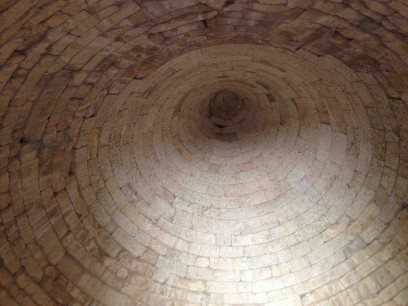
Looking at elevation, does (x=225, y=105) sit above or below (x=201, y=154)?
above

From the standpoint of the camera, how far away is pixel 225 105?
669cm

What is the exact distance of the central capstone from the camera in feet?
21.7

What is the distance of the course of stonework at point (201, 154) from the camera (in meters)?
3.17

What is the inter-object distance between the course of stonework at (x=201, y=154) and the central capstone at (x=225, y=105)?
0.61ft

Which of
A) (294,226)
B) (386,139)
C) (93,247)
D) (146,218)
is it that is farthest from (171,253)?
(386,139)

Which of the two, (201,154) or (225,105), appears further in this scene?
(225,105)

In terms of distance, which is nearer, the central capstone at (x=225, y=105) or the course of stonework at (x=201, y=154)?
the course of stonework at (x=201, y=154)

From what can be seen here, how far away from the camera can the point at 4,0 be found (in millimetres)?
2316

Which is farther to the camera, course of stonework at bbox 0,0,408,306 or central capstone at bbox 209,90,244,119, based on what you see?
central capstone at bbox 209,90,244,119

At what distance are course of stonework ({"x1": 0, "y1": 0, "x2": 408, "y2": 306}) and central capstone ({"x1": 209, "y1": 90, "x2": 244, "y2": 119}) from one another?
0.61ft

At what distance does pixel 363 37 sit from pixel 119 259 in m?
4.23

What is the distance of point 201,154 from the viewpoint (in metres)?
6.13

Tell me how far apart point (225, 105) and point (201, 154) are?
1.22 meters

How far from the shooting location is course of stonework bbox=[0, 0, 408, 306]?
317 centimetres
